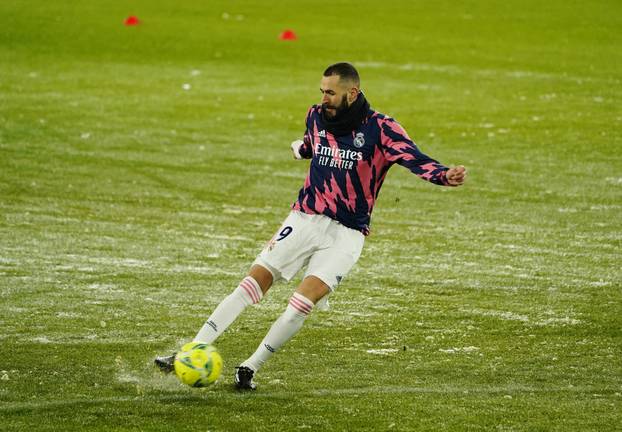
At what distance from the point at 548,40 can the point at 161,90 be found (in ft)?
33.4

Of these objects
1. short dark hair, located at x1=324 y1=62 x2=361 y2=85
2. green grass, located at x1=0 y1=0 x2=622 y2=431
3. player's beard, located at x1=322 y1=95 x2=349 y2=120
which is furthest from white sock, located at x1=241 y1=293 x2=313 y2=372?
short dark hair, located at x1=324 y1=62 x2=361 y2=85

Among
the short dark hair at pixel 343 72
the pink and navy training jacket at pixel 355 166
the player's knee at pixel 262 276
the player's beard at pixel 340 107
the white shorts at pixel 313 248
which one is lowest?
the player's knee at pixel 262 276

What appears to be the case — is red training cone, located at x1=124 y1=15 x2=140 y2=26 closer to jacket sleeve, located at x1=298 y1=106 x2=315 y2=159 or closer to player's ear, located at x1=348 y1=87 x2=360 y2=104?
jacket sleeve, located at x1=298 y1=106 x2=315 y2=159

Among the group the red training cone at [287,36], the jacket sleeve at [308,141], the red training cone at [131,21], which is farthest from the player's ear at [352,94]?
the red training cone at [131,21]

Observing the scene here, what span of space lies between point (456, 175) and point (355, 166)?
73 centimetres

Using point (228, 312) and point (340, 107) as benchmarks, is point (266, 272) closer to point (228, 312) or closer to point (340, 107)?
point (228, 312)

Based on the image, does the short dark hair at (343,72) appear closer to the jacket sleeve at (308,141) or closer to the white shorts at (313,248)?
the jacket sleeve at (308,141)

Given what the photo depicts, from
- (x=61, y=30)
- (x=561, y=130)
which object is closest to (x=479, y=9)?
(x=61, y=30)

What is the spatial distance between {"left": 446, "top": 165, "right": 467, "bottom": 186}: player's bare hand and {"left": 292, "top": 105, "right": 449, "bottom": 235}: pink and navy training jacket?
327 mm

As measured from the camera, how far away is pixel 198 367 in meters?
7.52

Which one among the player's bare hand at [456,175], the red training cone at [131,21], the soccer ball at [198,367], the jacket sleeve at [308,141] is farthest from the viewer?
the red training cone at [131,21]

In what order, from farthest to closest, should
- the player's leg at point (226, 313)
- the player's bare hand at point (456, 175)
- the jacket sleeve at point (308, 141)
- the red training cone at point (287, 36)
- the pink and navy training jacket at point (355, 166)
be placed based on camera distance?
the red training cone at point (287, 36), the jacket sleeve at point (308, 141), the pink and navy training jacket at point (355, 166), the player's leg at point (226, 313), the player's bare hand at point (456, 175)

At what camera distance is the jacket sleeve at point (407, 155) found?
7816mm

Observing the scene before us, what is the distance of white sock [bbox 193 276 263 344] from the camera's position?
791 cm
